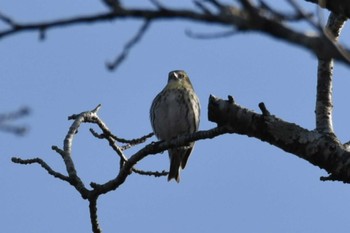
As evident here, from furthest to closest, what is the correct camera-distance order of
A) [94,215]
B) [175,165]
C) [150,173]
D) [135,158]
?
[175,165] < [150,173] < [94,215] < [135,158]

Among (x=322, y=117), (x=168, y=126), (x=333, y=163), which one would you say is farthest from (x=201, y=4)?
(x=168, y=126)

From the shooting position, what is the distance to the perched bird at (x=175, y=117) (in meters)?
8.55

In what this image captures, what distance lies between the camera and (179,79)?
9797 millimetres

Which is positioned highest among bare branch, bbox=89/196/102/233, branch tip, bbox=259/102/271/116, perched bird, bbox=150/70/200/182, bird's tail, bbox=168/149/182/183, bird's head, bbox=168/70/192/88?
bird's head, bbox=168/70/192/88

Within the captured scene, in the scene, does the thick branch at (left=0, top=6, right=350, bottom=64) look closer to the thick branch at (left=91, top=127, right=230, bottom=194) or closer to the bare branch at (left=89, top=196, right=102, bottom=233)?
the thick branch at (left=91, top=127, right=230, bottom=194)

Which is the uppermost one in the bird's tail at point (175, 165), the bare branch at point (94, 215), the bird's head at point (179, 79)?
the bird's head at point (179, 79)

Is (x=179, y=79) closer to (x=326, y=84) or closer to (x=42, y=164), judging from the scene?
(x=42, y=164)

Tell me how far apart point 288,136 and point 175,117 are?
440cm

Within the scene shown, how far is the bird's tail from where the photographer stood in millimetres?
8508

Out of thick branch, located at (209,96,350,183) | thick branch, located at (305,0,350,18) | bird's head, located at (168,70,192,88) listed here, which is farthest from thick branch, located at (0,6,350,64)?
bird's head, located at (168,70,192,88)

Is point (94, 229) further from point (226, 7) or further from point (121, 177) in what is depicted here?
point (226, 7)

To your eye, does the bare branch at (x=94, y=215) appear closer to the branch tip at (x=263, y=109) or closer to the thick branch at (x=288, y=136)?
the thick branch at (x=288, y=136)

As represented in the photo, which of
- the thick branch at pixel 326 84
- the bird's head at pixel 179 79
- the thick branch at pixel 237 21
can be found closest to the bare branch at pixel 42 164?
the thick branch at pixel 326 84

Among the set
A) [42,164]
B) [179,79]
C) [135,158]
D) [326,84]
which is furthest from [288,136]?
[179,79]
